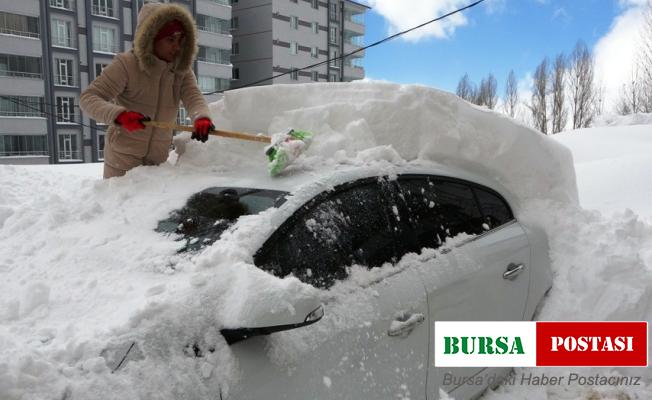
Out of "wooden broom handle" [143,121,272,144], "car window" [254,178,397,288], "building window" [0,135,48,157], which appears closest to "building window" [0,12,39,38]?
"building window" [0,135,48,157]

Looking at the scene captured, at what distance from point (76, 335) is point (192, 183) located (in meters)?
1.23

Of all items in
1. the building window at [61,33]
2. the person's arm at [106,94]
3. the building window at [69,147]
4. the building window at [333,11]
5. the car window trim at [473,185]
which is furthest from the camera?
the building window at [333,11]

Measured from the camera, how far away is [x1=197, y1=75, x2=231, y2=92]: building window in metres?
39.0

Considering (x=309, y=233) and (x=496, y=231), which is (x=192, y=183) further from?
(x=496, y=231)

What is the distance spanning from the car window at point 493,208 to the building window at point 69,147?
33500 millimetres

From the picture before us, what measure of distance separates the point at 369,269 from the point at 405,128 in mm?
1364

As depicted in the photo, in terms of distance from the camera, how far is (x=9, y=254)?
2.28 m

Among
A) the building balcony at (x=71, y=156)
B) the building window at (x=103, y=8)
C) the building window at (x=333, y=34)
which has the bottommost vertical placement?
the building balcony at (x=71, y=156)

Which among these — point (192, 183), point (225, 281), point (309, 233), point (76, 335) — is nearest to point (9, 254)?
point (192, 183)

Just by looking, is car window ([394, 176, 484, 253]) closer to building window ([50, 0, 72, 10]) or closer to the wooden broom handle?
the wooden broom handle

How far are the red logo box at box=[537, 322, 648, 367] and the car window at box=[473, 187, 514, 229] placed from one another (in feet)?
2.05

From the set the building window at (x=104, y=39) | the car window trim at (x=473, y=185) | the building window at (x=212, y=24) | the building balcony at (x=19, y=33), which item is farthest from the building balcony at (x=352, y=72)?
the car window trim at (x=473, y=185)

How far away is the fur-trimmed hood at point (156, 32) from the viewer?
3.42m

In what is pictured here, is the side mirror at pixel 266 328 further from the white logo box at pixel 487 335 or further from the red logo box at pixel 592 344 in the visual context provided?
the red logo box at pixel 592 344
